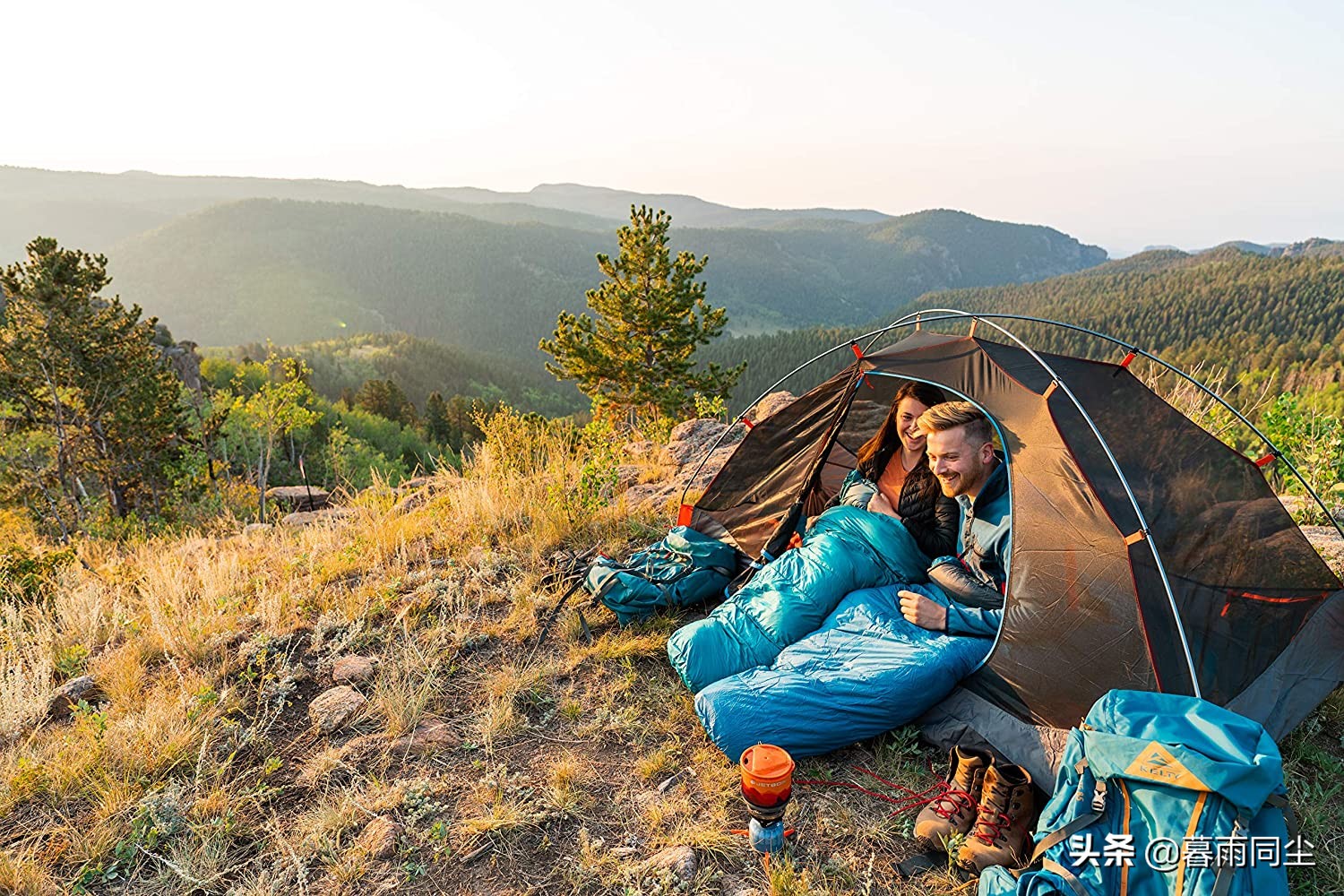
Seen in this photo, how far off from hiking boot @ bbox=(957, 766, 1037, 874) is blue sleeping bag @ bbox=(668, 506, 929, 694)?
119 cm

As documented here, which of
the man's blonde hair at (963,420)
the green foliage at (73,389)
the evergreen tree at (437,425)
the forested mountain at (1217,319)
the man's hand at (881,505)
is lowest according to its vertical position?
the evergreen tree at (437,425)

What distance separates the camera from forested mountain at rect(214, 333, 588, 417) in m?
83.8

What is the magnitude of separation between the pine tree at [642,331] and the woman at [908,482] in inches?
754

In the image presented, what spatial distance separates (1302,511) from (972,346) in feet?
12.4

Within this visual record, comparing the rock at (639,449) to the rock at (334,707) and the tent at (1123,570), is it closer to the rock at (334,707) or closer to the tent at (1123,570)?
the rock at (334,707)

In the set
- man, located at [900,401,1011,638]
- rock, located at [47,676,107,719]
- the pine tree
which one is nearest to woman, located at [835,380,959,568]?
man, located at [900,401,1011,638]

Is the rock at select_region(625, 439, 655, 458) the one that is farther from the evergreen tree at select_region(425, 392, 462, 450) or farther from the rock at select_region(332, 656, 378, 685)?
the evergreen tree at select_region(425, 392, 462, 450)

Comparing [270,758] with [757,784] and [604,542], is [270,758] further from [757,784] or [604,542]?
[604,542]

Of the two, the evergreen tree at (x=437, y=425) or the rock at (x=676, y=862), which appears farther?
the evergreen tree at (x=437, y=425)

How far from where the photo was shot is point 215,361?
180 feet

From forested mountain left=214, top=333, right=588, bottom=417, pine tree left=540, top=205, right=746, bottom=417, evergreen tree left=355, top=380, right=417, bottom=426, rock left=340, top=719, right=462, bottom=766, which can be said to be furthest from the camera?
forested mountain left=214, top=333, right=588, bottom=417

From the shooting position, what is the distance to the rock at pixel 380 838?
2.76 m

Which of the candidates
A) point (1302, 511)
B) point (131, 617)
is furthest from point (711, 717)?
point (1302, 511)

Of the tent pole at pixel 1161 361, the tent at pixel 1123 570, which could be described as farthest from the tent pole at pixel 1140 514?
the tent pole at pixel 1161 361
